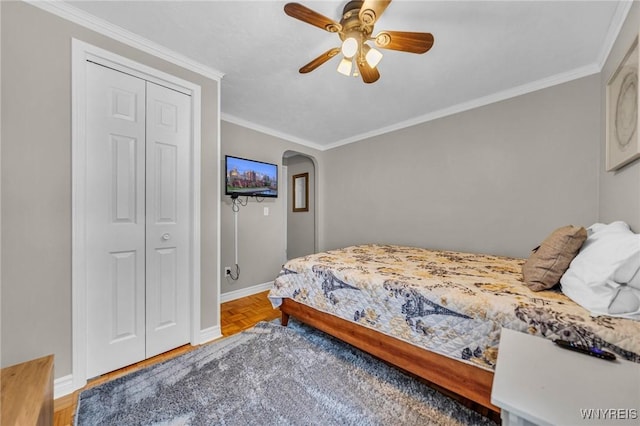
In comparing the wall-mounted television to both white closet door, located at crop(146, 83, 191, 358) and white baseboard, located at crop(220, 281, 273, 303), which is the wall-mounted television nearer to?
white closet door, located at crop(146, 83, 191, 358)

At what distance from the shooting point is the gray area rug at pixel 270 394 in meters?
1.30

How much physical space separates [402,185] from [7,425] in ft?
11.4

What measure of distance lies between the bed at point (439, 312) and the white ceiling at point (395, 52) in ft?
5.60

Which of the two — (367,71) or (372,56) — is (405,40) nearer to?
(372,56)

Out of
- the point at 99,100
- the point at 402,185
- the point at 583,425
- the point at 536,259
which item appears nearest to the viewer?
the point at 583,425

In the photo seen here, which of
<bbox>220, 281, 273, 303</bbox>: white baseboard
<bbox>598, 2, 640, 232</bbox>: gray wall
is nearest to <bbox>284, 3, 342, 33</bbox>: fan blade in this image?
<bbox>598, 2, 640, 232</bbox>: gray wall

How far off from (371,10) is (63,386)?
9.40 feet

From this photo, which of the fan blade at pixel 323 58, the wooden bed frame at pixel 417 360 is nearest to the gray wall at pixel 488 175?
the wooden bed frame at pixel 417 360

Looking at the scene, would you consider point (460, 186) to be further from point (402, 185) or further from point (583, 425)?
point (583, 425)

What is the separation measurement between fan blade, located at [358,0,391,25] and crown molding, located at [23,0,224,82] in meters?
1.42

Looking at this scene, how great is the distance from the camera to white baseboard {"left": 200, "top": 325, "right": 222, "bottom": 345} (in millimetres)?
2057

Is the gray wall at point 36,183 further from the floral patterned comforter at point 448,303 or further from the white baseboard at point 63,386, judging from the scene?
the floral patterned comforter at point 448,303

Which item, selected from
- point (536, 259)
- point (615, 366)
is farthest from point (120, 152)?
point (536, 259)

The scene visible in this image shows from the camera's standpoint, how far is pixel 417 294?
1.47 m
